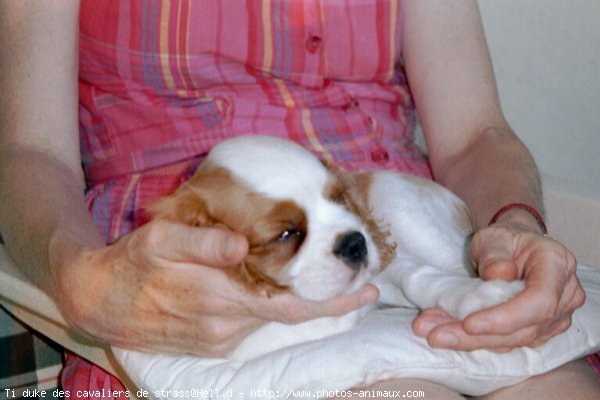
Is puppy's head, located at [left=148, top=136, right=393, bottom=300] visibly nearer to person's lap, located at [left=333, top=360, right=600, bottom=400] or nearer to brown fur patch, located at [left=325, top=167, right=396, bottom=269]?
brown fur patch, located at [left=325, top=167, right=396, bottom=269]

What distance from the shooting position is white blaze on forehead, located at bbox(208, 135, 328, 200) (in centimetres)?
126

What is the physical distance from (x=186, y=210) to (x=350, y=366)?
1.05 feet

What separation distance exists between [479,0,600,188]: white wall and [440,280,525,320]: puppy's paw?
4.30 ft

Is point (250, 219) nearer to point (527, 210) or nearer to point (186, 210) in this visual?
point (186, 210)

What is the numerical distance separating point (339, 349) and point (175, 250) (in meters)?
0.24

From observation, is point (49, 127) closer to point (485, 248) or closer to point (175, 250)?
point (175, 250)

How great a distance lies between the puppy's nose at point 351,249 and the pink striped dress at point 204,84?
1.40 ft

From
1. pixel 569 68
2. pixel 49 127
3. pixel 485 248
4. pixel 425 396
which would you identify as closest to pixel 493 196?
pixel 485 248

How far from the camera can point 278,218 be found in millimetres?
1259

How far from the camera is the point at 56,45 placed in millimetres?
1589

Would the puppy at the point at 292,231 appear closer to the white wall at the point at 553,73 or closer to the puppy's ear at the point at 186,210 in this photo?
the puppy's ear at the point at 186,210

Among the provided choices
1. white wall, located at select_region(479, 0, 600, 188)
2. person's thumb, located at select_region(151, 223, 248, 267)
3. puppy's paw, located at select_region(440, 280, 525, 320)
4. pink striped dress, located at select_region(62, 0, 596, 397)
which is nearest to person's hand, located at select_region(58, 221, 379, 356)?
person's thumb, located at select_region(151, 223, 248, 267)

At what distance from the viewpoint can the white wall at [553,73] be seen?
244 centimetres

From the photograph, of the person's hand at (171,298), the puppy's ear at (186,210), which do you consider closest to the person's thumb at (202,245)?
the person's hand at (171,298)
